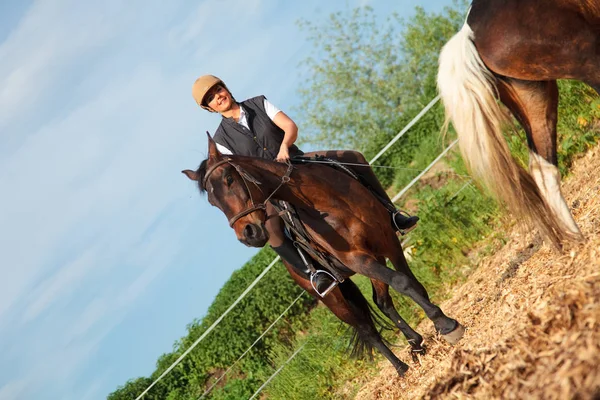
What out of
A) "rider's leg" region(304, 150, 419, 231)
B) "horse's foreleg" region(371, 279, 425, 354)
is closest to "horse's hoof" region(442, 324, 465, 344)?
"horse's foreleg" region(371, 279, 425, 354)

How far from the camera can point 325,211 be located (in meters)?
6.32

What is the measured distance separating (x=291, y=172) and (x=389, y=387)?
7.36 ft

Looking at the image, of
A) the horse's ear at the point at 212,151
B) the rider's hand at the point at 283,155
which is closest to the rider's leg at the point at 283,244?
the rider's hand at the point at 283,155

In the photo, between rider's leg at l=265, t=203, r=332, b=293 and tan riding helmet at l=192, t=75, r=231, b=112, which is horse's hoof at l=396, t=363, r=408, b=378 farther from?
tan riding helmet at l=192, t=75, r=231, b=112

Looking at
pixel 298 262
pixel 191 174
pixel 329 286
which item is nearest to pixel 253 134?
pixel 191 174

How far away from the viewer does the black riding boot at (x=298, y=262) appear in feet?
21.6

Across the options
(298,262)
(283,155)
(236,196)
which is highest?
(283,155)

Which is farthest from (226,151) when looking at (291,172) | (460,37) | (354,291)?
(460,37)

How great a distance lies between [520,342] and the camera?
337 cm

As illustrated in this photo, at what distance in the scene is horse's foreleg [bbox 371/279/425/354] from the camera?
22.4ft

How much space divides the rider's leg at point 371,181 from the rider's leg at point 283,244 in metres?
0.87

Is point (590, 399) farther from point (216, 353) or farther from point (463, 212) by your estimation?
point (216, 353)

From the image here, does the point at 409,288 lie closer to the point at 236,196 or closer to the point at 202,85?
the point at 236,196

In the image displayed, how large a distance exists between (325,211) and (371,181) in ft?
3.20
